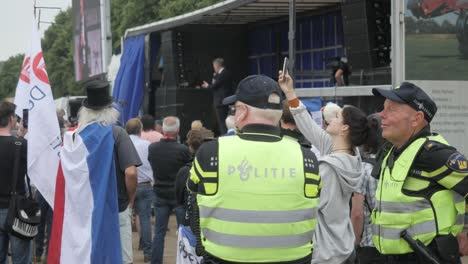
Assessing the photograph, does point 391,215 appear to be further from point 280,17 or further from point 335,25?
point 280,17

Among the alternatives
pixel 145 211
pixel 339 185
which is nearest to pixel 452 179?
pixel 339 185

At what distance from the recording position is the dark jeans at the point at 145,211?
34.2 ft

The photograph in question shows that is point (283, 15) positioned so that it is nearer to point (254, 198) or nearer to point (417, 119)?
point (417, 119)

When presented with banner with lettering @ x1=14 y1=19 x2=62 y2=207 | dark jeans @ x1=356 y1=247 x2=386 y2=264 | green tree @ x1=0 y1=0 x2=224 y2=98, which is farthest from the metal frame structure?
green tree @ x1=0 y1=0 x2=224 y2=98

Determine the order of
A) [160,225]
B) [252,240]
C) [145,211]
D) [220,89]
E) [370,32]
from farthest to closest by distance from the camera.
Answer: [220,89] → [370,32] → [145,211] → [160,225] → [252,240]

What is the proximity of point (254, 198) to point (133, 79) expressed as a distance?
48.0 ft

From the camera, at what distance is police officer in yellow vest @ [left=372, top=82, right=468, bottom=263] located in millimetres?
4395

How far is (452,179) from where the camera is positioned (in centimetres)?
437

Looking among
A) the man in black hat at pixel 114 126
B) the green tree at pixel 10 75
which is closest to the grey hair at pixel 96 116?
the man in black hat at pixel 114 126

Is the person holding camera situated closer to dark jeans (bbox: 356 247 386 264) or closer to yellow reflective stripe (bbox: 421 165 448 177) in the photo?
dark jeans (bbox: 356 247 386 264)

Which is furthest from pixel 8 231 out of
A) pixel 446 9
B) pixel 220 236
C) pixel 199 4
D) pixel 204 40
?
pixel 199 4

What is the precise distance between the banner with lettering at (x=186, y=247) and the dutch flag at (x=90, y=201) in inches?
19.4

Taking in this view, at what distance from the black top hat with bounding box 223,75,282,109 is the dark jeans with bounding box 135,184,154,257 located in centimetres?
655

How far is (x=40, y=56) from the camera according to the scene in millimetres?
7602
